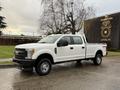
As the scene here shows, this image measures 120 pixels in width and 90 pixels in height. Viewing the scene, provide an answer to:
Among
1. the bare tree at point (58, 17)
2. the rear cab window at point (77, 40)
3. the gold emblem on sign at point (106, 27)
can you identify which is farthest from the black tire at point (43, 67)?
the bare tree at point (58, 17)

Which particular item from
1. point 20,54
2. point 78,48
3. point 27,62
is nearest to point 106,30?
point 78,48

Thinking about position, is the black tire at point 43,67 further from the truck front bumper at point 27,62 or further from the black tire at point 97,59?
the black tire at point 97,59

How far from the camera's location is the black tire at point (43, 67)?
9.49 m

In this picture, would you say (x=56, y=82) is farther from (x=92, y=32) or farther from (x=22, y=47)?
(x=92, y=32)

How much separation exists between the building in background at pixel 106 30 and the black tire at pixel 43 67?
64.8ft

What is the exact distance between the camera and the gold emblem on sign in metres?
28.9

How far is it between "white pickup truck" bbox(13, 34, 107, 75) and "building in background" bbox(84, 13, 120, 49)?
1608cm

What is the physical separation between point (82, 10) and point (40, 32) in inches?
379

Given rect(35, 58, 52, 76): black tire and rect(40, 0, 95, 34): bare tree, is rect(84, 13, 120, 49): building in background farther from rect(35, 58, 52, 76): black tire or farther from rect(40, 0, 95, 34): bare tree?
rect(35, 58, 52, 76): black tire

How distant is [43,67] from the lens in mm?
9672

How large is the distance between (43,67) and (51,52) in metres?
0.86

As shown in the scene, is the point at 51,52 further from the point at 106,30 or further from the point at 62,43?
the point at 106,30

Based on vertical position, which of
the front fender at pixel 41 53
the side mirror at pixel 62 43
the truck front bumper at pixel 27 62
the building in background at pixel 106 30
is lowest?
the truck front bumper at pixel 27 62

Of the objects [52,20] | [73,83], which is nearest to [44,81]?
[73,83]
